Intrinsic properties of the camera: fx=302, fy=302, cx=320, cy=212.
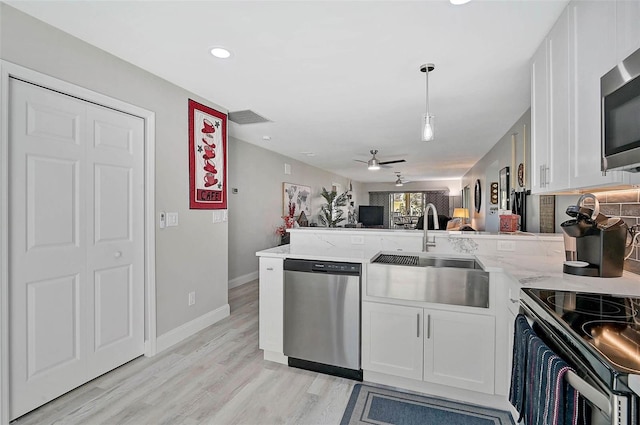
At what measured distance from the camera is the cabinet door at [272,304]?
2389 mm

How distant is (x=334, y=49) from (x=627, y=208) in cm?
201

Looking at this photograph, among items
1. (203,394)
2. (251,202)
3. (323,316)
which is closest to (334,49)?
(323,316)

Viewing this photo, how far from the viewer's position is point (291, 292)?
2.32 m

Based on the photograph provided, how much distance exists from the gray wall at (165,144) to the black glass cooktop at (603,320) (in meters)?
2.69

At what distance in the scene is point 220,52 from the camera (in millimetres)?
2166

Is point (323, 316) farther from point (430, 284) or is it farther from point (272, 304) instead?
point (430, 284)

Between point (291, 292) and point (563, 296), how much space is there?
65.0 inches

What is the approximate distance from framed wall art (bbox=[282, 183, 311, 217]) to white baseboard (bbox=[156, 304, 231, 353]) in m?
3.23

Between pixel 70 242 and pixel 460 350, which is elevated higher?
pixel 70 242

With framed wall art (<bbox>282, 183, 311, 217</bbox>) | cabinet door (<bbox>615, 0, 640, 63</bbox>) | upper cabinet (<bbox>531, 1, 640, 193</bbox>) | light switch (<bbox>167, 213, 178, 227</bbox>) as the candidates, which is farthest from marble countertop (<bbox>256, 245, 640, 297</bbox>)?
framed wall art (<bbox>282, 183, 311, 217</bbox>)

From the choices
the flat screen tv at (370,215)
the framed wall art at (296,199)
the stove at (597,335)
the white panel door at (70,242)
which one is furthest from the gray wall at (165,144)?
the flat screen tv at (370,215)

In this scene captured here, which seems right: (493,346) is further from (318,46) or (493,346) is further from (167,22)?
(167,22)

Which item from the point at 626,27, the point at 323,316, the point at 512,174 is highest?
the point at 626,27

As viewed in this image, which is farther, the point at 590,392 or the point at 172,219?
the point at 172,219
